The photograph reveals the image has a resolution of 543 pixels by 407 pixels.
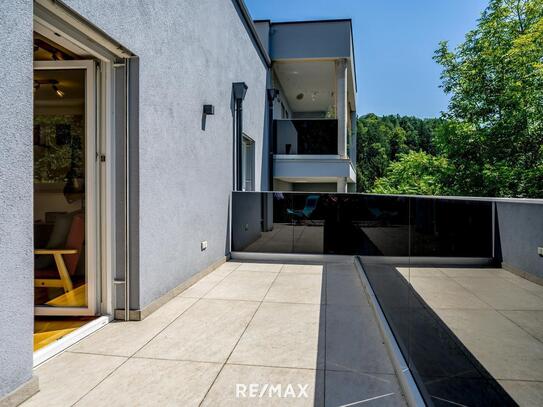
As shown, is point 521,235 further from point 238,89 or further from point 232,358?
point 238,89

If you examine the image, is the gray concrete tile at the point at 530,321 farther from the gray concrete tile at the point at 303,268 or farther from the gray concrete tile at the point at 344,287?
the gray concrete tile at the point at 303,268

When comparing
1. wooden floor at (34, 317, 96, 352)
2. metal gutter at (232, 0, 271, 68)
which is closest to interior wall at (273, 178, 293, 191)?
metal gutter at (232, 0, 271, 68)

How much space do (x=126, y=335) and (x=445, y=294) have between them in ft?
7.72

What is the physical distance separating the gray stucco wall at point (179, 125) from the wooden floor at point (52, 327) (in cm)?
54

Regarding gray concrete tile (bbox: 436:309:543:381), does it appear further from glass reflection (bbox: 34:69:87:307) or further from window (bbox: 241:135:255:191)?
window (bbox: 241:135:255:191)

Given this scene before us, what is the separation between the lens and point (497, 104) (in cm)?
1546

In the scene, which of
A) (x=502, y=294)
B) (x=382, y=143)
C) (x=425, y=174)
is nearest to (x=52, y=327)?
(x=502, y=294)

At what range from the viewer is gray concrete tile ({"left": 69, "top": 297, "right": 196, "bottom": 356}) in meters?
2.64

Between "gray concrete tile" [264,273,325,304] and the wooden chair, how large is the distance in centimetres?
196

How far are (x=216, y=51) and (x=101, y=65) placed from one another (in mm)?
2419

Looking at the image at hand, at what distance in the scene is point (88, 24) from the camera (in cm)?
262

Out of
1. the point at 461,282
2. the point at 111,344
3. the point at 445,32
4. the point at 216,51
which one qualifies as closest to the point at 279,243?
the point at 216,51

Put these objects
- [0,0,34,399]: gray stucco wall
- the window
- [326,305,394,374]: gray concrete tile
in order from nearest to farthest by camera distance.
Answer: [0,0,34,399]: gray stucco wall, [326,305,394,374]: gray concrete tile, the window

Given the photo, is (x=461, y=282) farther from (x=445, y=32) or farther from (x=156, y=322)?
(x=445, y=32)
